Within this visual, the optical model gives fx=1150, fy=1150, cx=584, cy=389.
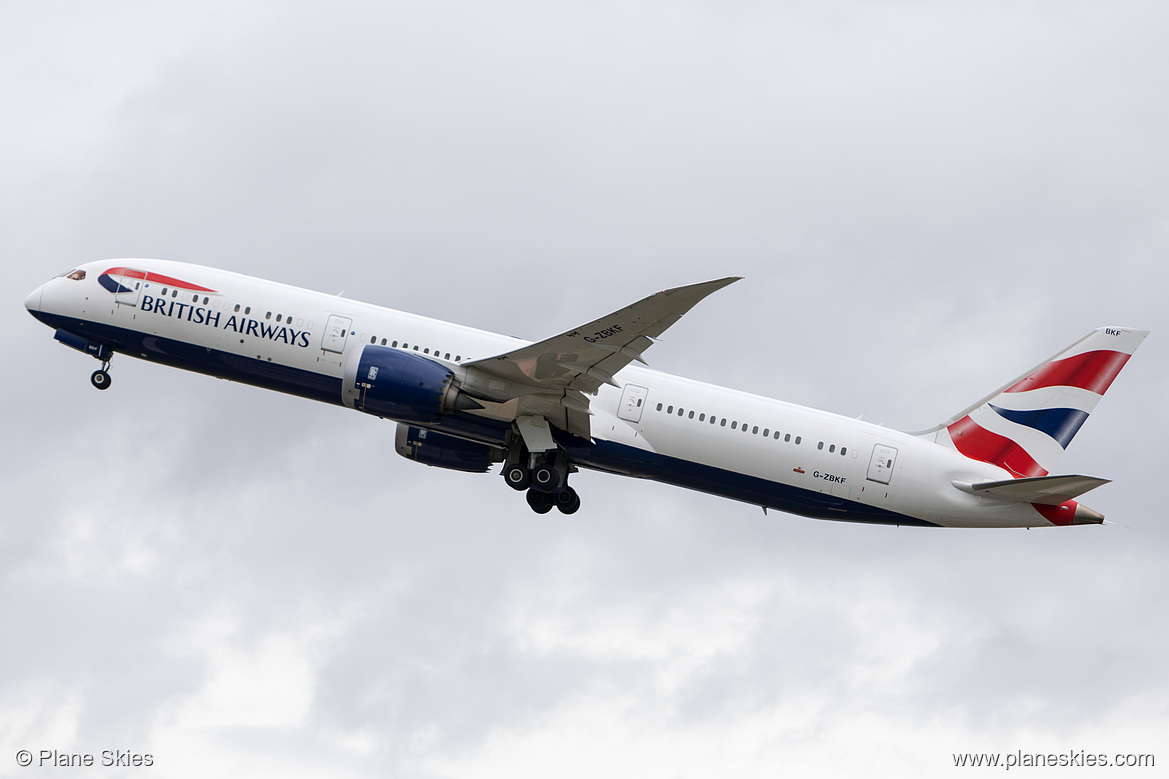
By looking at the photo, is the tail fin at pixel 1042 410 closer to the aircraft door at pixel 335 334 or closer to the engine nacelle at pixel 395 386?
the engine nacelle at pixel 395 386

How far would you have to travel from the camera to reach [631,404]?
35062 mm

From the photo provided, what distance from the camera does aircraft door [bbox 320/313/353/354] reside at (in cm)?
3466

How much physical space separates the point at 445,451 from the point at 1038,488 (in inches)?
740

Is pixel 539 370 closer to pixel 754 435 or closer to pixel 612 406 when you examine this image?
pixel 612 406

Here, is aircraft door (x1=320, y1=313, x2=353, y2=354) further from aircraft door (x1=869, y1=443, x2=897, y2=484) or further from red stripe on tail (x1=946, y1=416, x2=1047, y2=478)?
red stripe on tail (x1=946, y1=416, x2=1047, y2=478)

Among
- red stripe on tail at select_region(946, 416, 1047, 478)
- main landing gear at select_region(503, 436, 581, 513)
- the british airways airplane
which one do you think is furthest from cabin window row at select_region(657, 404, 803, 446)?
red stripe on tail at select_region(946, 416, 1047, 478)

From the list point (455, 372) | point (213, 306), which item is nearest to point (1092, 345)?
point (455, 372)

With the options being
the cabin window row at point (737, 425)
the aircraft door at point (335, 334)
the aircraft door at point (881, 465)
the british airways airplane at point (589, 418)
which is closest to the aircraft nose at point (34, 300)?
the british airways airplane at point (589, 418)

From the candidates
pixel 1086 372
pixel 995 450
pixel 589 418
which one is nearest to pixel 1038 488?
pixel 995 450

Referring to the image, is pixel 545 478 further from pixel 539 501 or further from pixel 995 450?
pixel 995 450

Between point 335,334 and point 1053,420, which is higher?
point 1053,420

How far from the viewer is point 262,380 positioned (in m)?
35.4

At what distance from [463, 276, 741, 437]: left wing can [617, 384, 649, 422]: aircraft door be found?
22.3 inches

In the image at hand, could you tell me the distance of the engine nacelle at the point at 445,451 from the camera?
1529 inches
